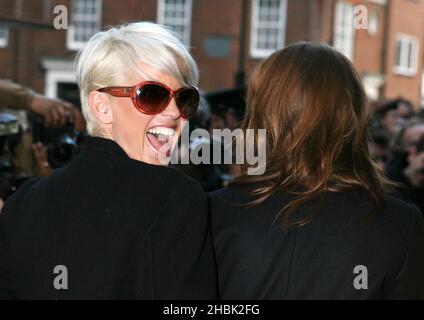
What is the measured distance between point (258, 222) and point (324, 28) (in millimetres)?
18520

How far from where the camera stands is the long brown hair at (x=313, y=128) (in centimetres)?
180

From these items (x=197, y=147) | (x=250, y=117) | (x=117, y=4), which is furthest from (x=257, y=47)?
(x=250, y=117)

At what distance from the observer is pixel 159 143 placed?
171 cm

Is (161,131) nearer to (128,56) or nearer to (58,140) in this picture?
(128,56)

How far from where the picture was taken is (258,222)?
1817mm

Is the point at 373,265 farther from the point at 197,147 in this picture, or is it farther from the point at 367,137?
the point at 197,147

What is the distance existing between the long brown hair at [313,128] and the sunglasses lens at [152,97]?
0.31 meters

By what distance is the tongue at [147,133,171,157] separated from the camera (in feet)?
5.59

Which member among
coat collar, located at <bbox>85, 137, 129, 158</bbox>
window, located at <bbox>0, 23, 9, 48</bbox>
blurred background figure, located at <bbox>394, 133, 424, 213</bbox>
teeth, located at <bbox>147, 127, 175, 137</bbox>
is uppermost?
window, located at <bbox>0, 23, 9, 48</bbox>

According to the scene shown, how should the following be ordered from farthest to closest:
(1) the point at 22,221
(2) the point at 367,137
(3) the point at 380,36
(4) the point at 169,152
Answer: (3) the point at 380,36 → (2) the point at 367,137 → (4) the point at 169,152 → (1) the point at 22,221

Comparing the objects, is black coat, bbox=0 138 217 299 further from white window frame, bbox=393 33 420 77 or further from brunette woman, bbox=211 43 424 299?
white window frame, bbox=393 33 420 77

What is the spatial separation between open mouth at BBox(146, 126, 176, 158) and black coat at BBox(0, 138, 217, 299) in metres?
0.11

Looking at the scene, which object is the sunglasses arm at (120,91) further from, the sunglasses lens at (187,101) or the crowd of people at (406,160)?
the crowd of people at (406,160)

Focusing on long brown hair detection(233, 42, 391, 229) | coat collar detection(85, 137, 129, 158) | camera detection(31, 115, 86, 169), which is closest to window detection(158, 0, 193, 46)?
camera detection(31, 115, 86, 169)
